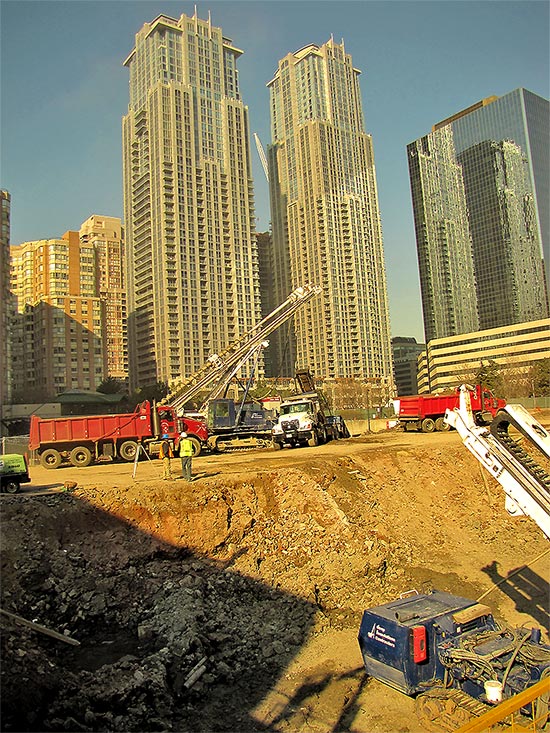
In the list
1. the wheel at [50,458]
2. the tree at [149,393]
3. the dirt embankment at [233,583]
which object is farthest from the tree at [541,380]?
the wheel at [50,458]

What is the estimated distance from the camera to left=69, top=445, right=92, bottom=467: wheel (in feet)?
80.0

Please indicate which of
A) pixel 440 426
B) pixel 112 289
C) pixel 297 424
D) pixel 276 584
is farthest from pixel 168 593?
pixel 112 289

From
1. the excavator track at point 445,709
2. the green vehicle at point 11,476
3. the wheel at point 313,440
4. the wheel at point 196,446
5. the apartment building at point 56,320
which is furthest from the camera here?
the apartment building at point 56,320

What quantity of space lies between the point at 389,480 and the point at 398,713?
12306 mm

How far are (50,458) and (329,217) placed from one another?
10016 cm

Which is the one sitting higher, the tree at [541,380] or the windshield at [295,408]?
the tree at [541,380]

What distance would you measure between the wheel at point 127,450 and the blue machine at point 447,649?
56.2 feet

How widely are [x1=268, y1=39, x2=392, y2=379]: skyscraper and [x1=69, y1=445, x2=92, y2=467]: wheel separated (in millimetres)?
86880

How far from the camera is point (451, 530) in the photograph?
18.4m

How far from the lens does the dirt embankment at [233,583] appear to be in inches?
355

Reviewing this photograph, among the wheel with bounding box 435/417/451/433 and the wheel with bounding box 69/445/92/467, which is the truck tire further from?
the wheel with bounding box 69/445/92/467

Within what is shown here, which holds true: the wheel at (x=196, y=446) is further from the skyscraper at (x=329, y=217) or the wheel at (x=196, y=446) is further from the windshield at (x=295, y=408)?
the skyscraper at (x=329, y=217)

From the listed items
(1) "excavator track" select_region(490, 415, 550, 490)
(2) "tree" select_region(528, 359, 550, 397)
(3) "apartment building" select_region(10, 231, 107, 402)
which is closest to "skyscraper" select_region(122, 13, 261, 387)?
(3) "apartment building" select_region(10, 231, 107, 402)

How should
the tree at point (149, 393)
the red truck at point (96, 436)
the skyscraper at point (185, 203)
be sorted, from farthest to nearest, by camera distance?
the skyscraper at point (185, 203)
the tree at point (149, 393)
the red truck at point (96, 436)
